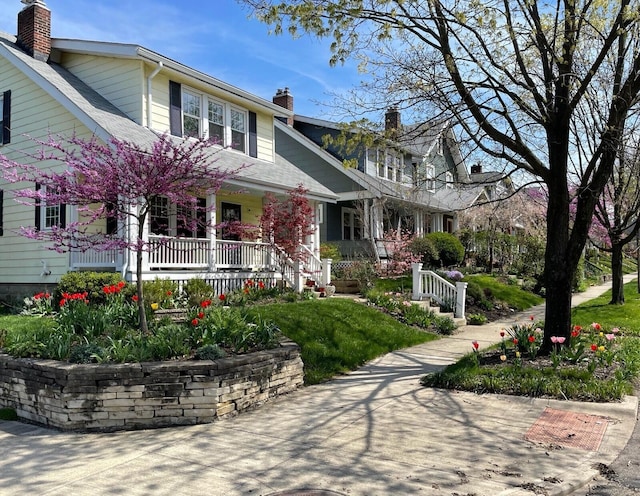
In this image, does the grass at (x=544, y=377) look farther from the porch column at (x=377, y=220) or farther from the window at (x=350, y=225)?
the window at (x=350, y=225)

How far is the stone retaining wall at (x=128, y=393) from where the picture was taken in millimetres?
5984

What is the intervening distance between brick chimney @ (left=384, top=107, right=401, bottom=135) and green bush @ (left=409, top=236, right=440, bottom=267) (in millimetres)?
12631

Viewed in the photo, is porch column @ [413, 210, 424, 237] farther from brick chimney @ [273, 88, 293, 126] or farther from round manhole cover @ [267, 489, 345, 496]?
round manhole cover @ [267, 489, 345, 496]

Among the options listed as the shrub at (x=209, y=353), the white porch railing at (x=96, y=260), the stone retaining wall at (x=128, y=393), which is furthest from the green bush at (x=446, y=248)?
the stone retaining wall at (x=128, y=393)

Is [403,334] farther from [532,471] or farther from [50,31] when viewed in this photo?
[50,31]

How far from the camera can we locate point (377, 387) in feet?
24.8

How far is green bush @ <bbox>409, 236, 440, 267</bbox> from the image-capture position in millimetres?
22766

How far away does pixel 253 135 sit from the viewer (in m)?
17.8

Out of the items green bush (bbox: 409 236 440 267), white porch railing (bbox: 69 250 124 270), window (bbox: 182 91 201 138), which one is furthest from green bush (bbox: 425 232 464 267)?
white porch railing (bbox: 69 250 124 270)

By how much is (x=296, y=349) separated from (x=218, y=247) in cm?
743

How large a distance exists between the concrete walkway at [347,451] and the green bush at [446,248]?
17672mm

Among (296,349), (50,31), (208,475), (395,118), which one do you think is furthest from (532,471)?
(50,31)

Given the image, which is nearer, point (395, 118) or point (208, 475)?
point (208, 475)

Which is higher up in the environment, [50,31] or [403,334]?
[50,31]
